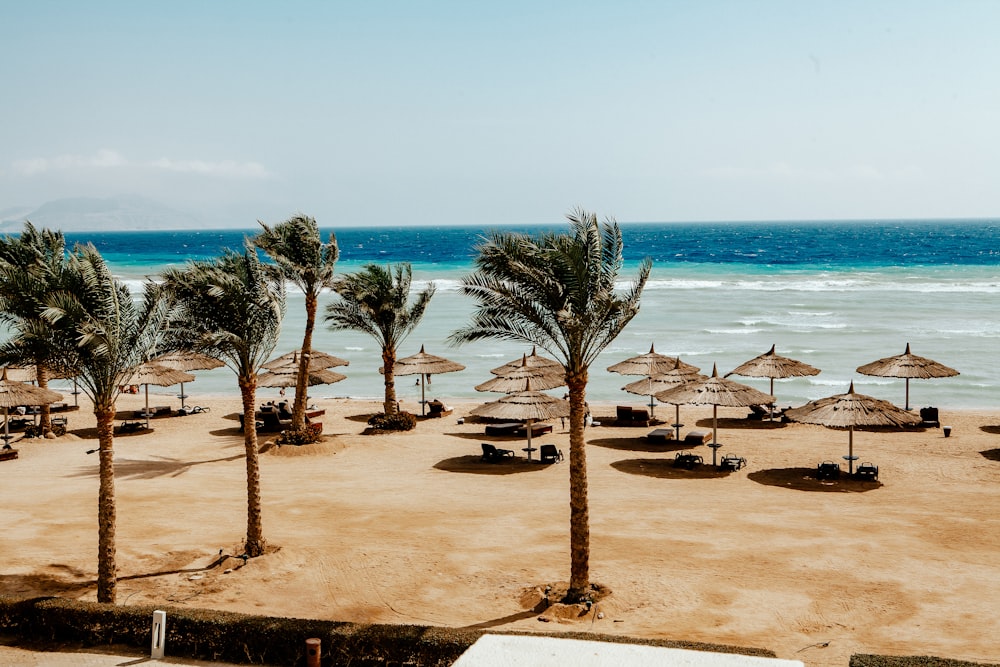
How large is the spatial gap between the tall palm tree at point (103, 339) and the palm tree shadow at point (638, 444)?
15216 millimetres

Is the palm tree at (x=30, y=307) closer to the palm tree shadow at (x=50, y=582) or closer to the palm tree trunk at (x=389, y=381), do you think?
the palm tree shadow at (x=50, y=582)

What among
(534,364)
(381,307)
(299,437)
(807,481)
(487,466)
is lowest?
(487,466)

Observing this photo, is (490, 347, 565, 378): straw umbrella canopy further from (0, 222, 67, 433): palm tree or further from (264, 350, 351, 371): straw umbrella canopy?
(0, 222, 67, 433): palm tree

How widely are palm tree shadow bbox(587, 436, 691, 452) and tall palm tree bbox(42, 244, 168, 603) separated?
49.9ft

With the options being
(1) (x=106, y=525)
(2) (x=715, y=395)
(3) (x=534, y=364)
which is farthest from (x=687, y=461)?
(1) (x=106, y=525)

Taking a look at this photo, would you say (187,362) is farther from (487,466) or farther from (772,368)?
(772,368)

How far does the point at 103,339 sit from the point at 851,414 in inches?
649

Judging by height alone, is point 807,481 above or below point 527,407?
below

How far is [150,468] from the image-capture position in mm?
23547

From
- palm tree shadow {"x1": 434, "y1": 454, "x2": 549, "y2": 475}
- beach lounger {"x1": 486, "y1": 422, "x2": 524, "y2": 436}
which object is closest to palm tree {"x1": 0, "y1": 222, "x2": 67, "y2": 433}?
palm tree shadow {"x1": 434, "y1": 454, "x2": 549, "y2": 475}

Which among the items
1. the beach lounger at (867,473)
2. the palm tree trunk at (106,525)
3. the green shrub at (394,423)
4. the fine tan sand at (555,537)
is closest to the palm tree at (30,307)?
the palm tree trunk at (106,525)

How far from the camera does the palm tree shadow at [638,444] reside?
25.8 meters

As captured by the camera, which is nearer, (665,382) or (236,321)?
(236,321)

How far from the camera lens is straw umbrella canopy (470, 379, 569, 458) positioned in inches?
904
